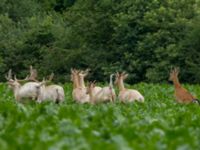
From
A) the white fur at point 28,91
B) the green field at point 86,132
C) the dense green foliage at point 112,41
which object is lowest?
the green field at point 86,132

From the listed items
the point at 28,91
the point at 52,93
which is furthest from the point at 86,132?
the point at 52,93

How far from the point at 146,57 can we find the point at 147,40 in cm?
118

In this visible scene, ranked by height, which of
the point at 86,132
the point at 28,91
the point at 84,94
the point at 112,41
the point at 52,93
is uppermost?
the point at 112,41

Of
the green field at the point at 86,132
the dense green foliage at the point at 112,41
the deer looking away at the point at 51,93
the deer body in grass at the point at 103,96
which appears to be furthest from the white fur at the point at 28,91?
the dense green foliage at the point at 112,41

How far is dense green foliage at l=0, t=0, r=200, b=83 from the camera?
46.9 m

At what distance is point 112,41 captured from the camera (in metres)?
51.1

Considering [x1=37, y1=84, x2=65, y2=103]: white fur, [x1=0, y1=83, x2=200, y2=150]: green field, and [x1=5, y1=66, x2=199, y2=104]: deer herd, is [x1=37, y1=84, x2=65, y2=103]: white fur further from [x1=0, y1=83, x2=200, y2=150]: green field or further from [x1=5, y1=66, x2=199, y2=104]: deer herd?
[x1=0, y1=83, x2=200, y2=150]: green field

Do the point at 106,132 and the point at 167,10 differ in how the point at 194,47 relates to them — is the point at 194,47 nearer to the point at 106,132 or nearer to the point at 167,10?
the point at 167,10

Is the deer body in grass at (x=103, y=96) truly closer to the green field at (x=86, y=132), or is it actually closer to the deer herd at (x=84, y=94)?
the deer herd at (x=84, y=94)

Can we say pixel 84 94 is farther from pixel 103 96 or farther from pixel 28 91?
pixel 28 91

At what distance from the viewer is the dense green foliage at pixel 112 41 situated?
46906 millimetres

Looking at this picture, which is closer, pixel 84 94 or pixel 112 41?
pixel 84 94

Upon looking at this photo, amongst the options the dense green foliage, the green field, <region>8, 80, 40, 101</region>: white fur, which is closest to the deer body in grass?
<region>8, 80, 40, 101</region>: white fur

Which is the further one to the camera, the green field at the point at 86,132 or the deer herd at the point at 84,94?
the deer herd at the point at 84,94
